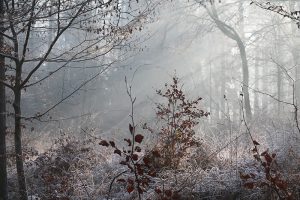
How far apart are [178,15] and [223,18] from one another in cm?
203

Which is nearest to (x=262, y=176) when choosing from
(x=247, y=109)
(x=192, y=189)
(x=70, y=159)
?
(x=192, y=189)

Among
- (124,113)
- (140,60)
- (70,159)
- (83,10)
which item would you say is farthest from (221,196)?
(140,60)

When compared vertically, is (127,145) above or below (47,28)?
below

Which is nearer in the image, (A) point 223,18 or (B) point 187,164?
(B) point 187,164

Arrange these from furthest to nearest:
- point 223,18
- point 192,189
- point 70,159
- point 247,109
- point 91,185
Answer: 1. point 223,18
2. point 247,109
3. point 70,159
4. point 91,185
5. point 192,189

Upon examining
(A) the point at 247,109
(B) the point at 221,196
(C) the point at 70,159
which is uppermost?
(A) the point at 247,109

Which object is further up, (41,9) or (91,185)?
(41,9)

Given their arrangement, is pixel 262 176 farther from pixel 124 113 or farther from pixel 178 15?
pixel 124 113

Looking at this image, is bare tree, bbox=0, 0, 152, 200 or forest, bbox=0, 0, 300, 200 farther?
bare tree, bbox=0, 0, 152, 200

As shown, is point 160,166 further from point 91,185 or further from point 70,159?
point 70,159

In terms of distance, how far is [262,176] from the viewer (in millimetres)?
6348

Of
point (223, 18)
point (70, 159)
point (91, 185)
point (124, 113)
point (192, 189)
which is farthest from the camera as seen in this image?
point (124, 113)

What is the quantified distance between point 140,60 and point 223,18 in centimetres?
1076

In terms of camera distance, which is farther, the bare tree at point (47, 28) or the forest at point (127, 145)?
the bare tree at point (47, 28)
